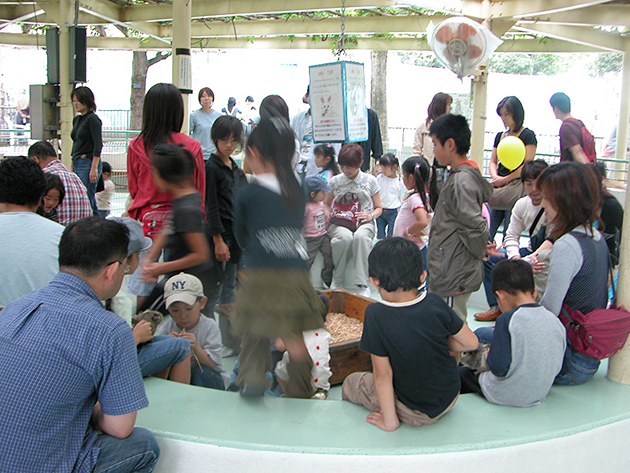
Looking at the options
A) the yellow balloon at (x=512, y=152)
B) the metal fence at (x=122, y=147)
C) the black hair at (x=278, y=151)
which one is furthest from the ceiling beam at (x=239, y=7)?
the black hair at (x=278, y=151)

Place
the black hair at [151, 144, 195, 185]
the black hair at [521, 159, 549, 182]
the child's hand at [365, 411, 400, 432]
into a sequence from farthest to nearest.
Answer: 1. the black hair at [521, 159, 549, 182]
2. the black hair at [151, 144, 195, 185]
3. the child's hand at [365, 411, 400, 432]

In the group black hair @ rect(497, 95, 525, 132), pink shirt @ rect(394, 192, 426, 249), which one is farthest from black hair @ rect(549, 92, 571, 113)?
pink shirt @ rect(394, 192, 426, 249)

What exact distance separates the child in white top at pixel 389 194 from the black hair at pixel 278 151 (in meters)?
3.76

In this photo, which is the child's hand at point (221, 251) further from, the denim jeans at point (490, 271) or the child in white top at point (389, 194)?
the child in white top at point (389, 194)

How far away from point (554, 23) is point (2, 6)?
9264mm

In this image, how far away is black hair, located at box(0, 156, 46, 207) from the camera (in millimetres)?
2543

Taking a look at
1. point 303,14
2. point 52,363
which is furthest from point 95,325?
point 303,14

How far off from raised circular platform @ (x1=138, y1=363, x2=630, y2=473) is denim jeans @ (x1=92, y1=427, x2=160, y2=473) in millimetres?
188

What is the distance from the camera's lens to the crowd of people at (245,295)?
68.2 inches

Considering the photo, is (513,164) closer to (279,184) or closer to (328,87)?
(328,87)

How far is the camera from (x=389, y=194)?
6129 millimetres

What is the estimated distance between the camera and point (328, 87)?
509cm

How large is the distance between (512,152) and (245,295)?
124 inches

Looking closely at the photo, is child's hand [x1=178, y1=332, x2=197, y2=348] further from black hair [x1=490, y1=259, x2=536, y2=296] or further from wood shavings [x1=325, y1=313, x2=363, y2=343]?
black hair [x1=490, y1=259, x2=536, y2=296]
